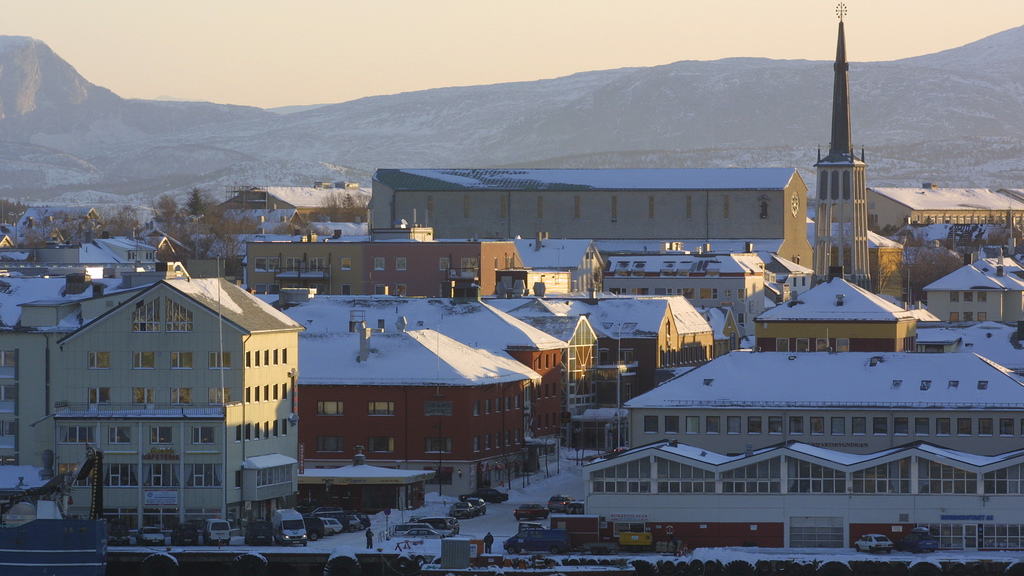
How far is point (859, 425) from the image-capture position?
2507 inches

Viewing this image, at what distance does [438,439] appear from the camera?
70.0m

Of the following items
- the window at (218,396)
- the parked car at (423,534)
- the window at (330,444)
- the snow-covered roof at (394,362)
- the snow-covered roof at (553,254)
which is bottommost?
the parked car at (423,534)

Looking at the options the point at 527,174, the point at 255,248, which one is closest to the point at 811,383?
the point at 255,248

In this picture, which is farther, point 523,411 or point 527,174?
point 527,174

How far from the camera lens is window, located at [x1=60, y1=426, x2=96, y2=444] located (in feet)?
197

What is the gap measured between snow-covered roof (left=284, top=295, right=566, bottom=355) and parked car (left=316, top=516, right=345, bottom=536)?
21008 millimetres

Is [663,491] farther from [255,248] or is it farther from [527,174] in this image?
[527,174]

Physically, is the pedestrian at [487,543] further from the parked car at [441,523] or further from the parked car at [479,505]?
the parked car at [479,505]

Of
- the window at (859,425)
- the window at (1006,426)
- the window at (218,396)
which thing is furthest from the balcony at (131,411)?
the window at (1006,426)

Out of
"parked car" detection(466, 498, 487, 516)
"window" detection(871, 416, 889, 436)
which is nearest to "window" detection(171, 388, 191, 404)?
"parked car" detection(466, 498, 487, 516)

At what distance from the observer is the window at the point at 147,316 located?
61.0 m

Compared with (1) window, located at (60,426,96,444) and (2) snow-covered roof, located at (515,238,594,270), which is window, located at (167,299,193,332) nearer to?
(1) window, located at (60,426,96,444)

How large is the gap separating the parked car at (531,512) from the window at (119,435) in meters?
12.9

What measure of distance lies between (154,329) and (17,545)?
28.0 feet
